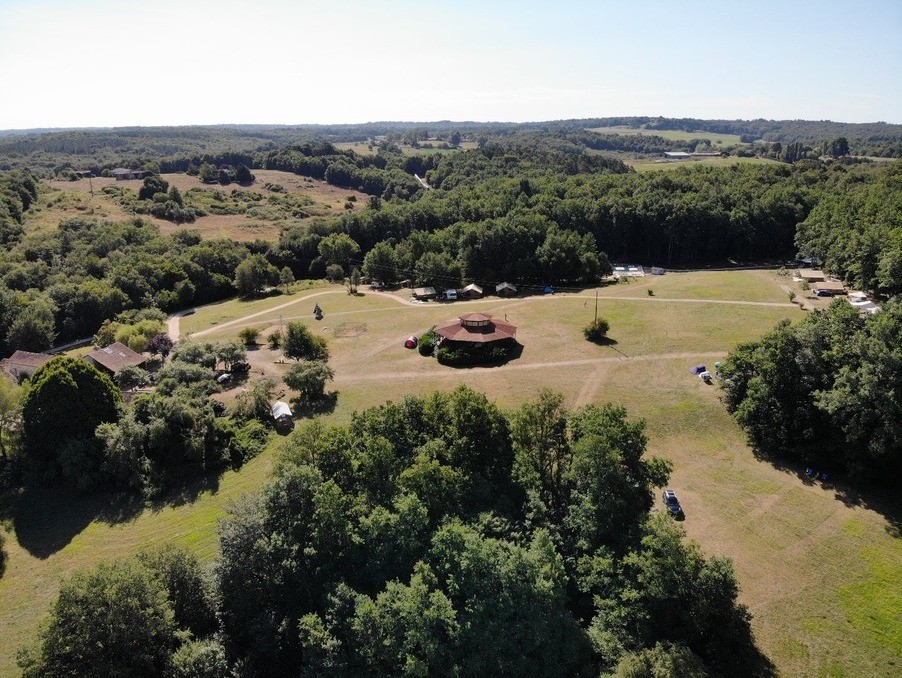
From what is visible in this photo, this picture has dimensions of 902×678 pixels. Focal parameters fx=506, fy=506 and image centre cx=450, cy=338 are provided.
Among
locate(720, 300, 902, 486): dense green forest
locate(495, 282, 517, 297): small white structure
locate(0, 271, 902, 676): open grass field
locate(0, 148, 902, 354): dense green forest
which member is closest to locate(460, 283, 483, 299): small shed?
locate(495, 282, 517, 297): small white structure

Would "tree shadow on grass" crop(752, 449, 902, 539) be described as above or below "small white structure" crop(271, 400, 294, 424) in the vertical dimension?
above

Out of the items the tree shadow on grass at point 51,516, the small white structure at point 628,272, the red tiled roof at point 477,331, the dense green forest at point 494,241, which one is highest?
the dense green forest at point 494,241

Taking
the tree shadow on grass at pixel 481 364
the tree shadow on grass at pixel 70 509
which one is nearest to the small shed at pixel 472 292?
the tree shadow on grass at pixel 481 364

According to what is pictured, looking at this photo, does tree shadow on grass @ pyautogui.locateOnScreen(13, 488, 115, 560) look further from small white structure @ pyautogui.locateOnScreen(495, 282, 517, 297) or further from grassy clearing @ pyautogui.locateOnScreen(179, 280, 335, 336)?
small white structure @ pyautogui.locateOnScreen(495, 282, 517, 297)

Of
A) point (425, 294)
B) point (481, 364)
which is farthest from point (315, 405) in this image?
point (425, 294)

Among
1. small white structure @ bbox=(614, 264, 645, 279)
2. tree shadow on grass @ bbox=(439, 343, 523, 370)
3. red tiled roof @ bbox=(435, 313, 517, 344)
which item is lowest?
tree shadow on grass @ bbox=(439, 343, 523, 370)

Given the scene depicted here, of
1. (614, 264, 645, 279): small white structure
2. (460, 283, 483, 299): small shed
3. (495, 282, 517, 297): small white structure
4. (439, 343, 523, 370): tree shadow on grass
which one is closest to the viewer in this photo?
(439, 343, 523, 370): tree shadow on grass

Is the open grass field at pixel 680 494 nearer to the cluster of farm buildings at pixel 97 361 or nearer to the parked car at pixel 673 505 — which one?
the parked car at pixel 673 505

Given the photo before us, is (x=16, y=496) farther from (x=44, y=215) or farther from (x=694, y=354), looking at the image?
(x=44, y=215)
